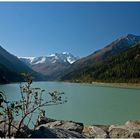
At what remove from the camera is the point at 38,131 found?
8.06m

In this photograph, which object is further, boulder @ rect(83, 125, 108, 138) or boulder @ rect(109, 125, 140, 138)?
boulder @ rect(83, 125, 108, 138)

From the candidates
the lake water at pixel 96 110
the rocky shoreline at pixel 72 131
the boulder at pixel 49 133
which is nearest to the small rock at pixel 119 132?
the rocky shoreline at pixel 72 131

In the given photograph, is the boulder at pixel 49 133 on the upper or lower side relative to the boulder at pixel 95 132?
upper

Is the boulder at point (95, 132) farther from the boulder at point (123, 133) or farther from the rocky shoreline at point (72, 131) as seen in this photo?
the boulder at point (123, 133)

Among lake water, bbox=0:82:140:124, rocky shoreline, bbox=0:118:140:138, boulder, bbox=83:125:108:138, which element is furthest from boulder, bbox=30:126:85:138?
lake water, bbox=0:82:140:124

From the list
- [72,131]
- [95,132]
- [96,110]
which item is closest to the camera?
[72,131]

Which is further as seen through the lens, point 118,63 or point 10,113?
point 118,63

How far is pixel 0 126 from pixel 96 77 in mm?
155022

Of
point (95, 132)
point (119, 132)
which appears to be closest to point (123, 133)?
point (119, 132)

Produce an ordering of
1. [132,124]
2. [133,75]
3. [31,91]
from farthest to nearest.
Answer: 1. [133,75]
2. [132,124]
3. [31,91]

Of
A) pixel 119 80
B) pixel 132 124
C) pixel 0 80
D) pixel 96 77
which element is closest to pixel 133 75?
pixel 119 80

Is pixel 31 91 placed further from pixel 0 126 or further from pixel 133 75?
pixel 133 75

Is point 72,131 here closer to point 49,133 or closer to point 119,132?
point 49,133

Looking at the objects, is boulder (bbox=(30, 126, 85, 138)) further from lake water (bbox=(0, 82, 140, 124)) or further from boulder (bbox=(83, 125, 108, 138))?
lake water (bbox=(0, 82, 140, 124))
